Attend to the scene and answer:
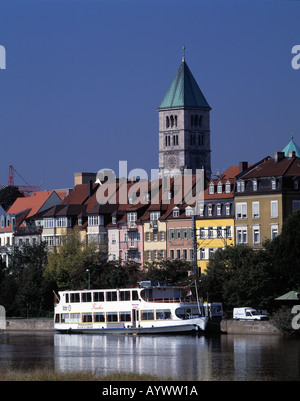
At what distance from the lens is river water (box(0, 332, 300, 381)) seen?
73250 millimetres

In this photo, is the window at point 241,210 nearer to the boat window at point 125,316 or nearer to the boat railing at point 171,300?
the boat railing at point 171,300

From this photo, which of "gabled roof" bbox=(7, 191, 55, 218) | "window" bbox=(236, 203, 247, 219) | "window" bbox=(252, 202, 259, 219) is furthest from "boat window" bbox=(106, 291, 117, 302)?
"gabled roof" bbox=(7, 191, 55, 218)

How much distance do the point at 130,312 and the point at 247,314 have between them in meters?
11.3

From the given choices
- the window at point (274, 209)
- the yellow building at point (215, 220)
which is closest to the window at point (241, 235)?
the yellow building at point (215, 220)

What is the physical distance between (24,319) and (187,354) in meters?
37.8

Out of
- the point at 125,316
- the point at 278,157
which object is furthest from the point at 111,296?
the point at 278,157

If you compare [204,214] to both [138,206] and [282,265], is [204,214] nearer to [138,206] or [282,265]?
[138,206]

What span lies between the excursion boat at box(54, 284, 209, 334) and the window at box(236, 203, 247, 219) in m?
20.3

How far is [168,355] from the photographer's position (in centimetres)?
8512

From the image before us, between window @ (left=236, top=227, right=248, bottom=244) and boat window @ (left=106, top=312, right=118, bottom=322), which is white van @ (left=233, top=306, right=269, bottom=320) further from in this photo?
window @ (left=236, top=227, right=248, bottom=244)

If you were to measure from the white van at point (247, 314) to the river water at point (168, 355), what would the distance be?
3.51m
